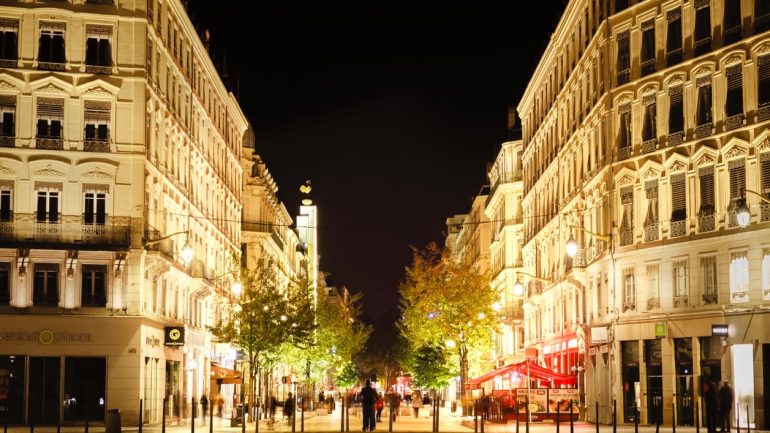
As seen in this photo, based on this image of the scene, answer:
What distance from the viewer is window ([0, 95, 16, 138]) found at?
54.2m

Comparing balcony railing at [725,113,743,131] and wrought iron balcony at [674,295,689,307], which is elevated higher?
balcony railing at [725,113,743,131]

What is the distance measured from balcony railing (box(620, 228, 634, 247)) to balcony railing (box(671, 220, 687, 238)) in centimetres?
324

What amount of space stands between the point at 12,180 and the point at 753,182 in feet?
108

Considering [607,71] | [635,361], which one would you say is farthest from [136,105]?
[635,361]

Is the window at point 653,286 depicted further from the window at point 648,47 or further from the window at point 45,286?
the window at point 45,286

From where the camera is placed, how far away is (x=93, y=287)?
178 feet

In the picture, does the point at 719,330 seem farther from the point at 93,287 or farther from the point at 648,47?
the point at 93,287

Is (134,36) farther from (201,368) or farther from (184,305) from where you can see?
(201,368)

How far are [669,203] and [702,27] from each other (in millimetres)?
7967

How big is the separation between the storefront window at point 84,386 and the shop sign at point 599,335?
24.3 metres

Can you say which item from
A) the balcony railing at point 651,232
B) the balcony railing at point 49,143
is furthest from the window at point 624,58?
the balcony railing at point 49,143

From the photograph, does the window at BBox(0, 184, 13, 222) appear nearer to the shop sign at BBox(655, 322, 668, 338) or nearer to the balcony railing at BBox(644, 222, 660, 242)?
the balcony railing at BBox(644, 222, 660, 242)

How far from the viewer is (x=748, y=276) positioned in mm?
46906

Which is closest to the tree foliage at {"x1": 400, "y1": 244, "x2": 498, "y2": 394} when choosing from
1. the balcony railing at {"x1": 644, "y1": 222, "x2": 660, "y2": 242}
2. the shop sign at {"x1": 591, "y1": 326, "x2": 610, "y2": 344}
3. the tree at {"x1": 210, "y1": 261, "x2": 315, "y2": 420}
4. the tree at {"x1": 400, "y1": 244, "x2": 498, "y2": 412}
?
the tree at {"x1": 400, "y1": 244, "x2": 498, "y2": 412}
